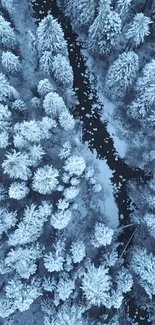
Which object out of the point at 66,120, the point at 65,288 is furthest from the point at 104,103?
the point at 65,288

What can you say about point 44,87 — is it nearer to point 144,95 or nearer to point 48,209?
point 144,95

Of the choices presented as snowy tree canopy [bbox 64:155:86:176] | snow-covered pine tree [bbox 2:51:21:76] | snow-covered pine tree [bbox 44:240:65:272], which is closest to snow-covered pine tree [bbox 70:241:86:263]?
snow-covered pine tree [bbox 44:240:65:272]

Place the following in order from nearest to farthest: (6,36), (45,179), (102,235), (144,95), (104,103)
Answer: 1. (45,179)
2. (102,235)
3. (144,95)
4. (6,36)
5. (104,103)

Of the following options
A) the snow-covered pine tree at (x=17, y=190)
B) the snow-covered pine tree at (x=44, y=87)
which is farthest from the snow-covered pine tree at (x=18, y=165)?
the snow-covered pine tree at (x=44, y=87)

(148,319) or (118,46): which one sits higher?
(118,46)

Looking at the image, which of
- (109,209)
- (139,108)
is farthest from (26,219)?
(139,108)

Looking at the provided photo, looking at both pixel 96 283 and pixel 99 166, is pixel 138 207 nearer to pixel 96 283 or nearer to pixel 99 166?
pixel 99 166

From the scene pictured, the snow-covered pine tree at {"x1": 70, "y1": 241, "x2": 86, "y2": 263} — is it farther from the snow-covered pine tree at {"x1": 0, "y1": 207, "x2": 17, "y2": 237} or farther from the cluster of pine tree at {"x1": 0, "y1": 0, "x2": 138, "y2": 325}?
the snow-covered pine tree at {"x1": 0, "y1": 207, "x2": 17, "y2": 237}

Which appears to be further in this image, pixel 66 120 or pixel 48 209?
pixel 66 120
